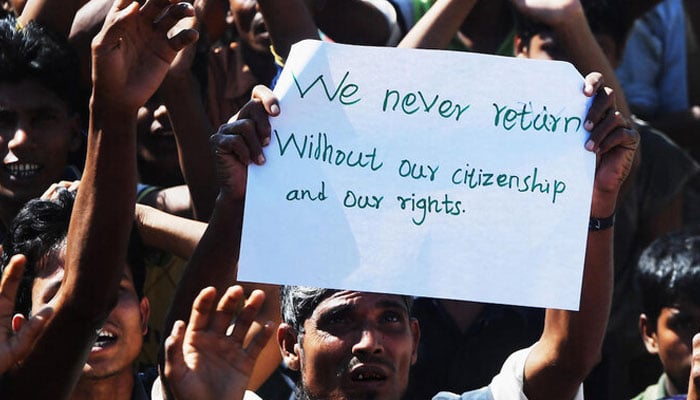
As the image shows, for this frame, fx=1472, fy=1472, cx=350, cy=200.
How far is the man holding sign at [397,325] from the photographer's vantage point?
3.01 meters

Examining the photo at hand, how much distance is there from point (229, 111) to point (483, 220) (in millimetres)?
1705

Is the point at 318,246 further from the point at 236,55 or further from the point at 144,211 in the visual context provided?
the point at 236,55

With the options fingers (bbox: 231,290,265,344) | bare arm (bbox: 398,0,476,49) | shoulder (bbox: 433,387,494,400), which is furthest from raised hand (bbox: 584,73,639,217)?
bare arm (bbox: 398,0,476,49)

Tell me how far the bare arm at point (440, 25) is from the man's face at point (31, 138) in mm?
996

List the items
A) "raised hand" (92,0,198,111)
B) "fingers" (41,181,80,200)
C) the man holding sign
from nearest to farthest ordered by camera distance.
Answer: "raised hand" (92,0,198,111)
the man holding sign
"fingers" (41,181,80,200)

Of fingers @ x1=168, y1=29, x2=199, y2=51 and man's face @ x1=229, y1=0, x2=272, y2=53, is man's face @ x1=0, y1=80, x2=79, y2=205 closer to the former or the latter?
man's face @ x1=229, y1=0, x2=272, y2=53

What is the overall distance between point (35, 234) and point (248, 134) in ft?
2.65

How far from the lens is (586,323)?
3.23 metres

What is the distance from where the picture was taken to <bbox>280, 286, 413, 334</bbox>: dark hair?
3.44 meters

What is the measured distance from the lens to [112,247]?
3023mm

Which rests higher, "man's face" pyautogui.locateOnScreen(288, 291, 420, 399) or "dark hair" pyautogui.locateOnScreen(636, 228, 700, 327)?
"dark hair" pyautogui.locateOnScreen(636, 228, 700, 327)

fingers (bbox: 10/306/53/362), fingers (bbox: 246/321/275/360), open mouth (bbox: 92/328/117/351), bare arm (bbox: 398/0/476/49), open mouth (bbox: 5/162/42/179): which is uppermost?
bare arm (bbox: 398/0/476/49)

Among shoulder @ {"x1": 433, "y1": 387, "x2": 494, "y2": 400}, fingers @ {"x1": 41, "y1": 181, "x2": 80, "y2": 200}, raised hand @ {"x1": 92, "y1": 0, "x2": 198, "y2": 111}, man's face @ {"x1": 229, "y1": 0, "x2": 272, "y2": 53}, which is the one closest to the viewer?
raised hand @ {"x1": 92, "y1": 0, "x2": 198, "y2": 111}

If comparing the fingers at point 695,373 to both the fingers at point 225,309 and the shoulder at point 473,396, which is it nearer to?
the shoulder at point 473,396
